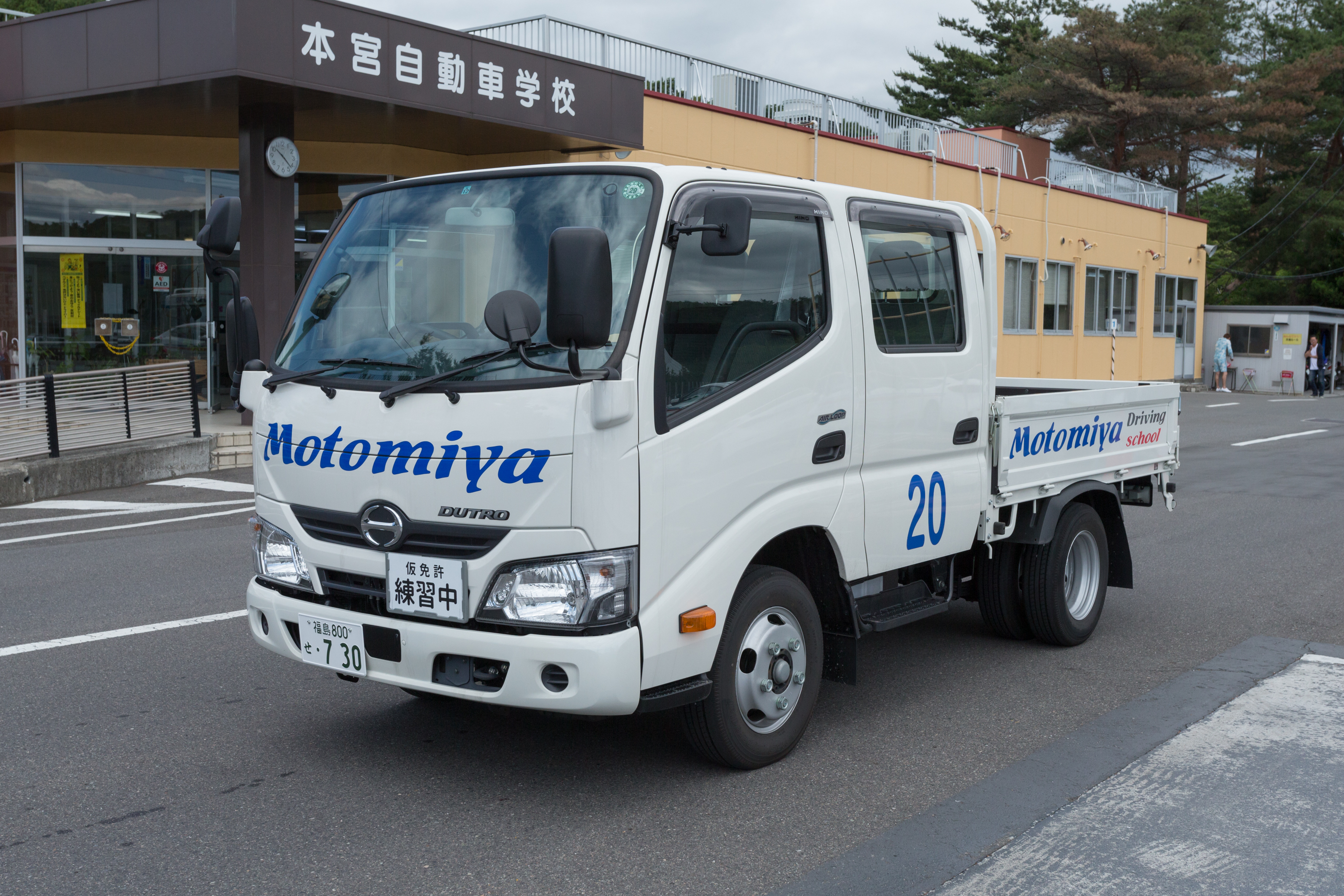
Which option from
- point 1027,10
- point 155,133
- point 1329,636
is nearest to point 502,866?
point 1329,636

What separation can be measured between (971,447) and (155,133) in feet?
52.0

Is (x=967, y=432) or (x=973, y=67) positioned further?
(x=973, y=67)

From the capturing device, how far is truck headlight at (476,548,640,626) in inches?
146

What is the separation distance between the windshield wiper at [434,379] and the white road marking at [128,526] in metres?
6.89

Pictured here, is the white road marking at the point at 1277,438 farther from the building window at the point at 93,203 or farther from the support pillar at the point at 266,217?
the building window at the point at 93,203

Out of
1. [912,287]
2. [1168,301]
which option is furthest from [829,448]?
[1168,301]

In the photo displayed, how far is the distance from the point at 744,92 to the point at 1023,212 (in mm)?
11701

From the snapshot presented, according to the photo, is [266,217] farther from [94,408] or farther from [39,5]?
[39,5]

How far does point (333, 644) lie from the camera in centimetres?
407

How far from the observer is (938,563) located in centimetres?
548

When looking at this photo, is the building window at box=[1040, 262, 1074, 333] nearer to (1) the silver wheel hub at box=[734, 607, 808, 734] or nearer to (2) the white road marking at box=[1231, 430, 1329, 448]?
(2) the white road marking at box=[1231, 430, 1329, 448]

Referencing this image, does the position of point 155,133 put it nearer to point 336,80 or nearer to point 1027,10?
point 336,80

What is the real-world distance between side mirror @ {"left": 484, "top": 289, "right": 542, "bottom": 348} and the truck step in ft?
6.20

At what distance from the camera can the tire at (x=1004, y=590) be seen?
6023mm
